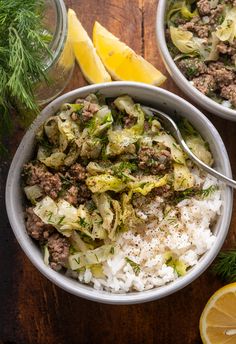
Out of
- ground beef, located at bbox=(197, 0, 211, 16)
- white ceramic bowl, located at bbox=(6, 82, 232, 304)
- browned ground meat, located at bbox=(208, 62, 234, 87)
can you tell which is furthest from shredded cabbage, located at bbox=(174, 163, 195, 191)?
ground beef, located at bbox=(197, 0, 211, 16)

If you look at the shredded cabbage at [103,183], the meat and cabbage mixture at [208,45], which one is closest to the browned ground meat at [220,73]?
the meat and cabbage mixture at [208,45]

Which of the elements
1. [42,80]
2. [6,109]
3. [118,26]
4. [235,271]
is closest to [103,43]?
[118,26]

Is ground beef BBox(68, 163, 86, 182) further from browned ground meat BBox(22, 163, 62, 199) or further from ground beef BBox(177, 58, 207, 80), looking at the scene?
ground beef BBox(177, 58, 207, 80)

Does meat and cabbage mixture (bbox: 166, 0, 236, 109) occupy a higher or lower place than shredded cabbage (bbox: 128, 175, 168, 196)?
higher

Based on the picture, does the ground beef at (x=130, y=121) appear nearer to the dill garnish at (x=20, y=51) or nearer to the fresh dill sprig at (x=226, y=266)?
the dill garnish at (x=20, y=51)

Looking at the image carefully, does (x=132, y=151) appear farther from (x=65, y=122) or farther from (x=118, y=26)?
(x=118, y=26)
